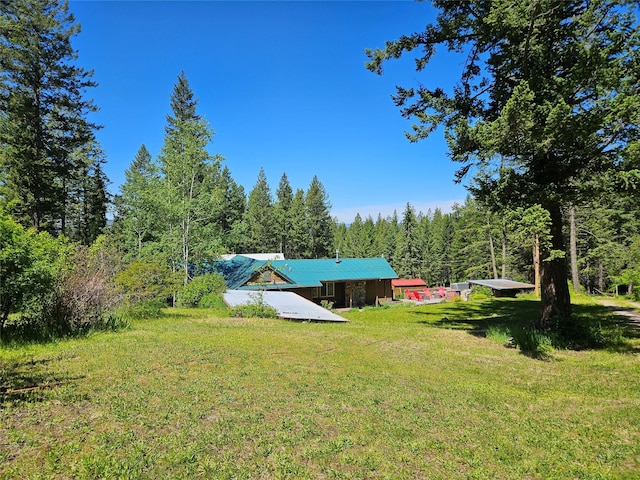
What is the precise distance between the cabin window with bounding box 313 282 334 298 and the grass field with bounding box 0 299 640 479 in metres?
25.8

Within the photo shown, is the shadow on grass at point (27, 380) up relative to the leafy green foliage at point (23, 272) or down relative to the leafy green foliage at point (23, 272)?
down

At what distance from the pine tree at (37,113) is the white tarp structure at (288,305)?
11.2 m

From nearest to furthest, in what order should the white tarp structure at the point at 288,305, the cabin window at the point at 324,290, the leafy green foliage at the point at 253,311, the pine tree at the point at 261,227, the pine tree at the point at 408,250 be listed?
the leafy green foliage at the point at 253,311, the white tarp structure at the point at 288,305, the cabin window at the point at 324,290, the pine tree at the point at 261,227, the pine tree at the point at 408,250

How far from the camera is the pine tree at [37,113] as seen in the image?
63.2 ft

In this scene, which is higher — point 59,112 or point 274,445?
point 59,112

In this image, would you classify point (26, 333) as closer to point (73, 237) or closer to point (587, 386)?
point (587, 386)

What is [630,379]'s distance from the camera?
6.80 meters

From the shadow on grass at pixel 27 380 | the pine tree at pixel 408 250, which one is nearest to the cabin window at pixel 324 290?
the shadow on grass at pixel 27 380

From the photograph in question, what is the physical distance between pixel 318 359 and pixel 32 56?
23.1 m

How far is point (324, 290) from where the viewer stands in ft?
116

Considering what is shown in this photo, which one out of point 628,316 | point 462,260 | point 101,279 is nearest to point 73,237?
point 101,279

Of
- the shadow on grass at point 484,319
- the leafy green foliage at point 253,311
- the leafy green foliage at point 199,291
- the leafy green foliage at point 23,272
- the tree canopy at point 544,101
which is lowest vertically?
the shadow on grass at point 484,319

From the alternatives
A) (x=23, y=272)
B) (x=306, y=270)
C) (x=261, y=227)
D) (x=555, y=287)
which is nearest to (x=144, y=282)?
(x=23, y=272)

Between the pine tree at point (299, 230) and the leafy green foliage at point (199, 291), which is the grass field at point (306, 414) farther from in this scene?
the pine tree at point (299, 230)
